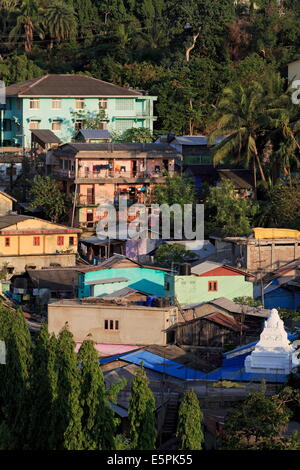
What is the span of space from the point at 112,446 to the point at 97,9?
41735mm

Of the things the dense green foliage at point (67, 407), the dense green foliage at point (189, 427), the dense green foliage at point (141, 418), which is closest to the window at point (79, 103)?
the dense green foliage at point (67, 407)

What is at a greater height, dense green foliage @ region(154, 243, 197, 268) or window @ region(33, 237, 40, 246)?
window @ region(33, 237, 40, 246)

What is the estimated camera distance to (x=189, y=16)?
1930 inches

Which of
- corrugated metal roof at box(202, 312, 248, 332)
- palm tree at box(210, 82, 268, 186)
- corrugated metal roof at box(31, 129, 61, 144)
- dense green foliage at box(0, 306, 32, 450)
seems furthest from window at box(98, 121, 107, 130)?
dense green foliage at box(0, 306, 32, 450)

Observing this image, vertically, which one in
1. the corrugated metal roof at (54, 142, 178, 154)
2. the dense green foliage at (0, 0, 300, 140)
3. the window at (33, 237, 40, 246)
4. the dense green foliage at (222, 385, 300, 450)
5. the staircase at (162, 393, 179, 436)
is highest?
the dense green foliage at (0, 0, 300, 140)

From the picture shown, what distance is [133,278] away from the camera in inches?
1204

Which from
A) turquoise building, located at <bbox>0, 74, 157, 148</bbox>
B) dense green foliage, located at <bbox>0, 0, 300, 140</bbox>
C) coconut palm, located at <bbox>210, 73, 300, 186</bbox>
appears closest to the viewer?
coconut palm, located at <bbox>210, 73, 300, 186</bbox>

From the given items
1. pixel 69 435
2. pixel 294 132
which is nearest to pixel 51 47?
pixel 294 132

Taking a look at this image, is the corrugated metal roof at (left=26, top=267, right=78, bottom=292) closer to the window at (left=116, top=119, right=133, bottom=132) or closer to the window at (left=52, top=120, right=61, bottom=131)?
the window at (left=52, top=120, right=61, bottom=131)

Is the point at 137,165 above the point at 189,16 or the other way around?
the other way around

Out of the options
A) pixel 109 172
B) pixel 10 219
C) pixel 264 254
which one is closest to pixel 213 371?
pixel 264 254

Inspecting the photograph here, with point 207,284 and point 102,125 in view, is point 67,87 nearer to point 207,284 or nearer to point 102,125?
point 102,125

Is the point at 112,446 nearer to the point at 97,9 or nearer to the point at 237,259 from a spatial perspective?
the point at 237,259

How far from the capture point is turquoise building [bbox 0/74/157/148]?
48.0 m
